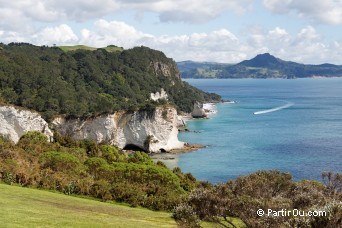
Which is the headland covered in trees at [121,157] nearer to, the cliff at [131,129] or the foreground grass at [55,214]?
the cliff at [131,129]

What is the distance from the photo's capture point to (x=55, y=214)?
1558cm

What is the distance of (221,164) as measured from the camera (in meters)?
62.8

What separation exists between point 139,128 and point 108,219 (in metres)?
62.9

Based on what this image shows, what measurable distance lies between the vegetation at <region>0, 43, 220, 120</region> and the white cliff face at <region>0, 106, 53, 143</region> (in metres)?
2.88

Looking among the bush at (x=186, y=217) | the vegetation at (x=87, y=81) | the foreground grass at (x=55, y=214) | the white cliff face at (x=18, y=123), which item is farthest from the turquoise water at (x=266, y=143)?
the bush at (x=186, y=217)

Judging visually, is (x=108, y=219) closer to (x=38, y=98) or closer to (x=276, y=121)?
(x=38, y=98)

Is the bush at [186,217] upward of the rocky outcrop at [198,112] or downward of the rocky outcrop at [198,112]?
upward

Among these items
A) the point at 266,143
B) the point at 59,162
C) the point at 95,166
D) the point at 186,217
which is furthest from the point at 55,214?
the point at 266,143

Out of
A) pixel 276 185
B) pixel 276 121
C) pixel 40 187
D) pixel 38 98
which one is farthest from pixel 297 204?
pixel 276 121

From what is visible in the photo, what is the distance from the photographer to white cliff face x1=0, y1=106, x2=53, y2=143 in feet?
210

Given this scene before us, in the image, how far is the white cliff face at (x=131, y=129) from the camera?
7650 centimetres

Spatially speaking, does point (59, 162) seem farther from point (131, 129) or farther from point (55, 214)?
point (131, 129)

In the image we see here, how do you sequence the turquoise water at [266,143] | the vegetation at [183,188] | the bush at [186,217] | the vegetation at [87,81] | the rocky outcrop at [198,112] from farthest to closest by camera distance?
the rocky outcrop at [198,112] → the vegetation at [87,81] → the turquoise water at [266,143] → the bush at [186,217] → the vegetation at [183,188]

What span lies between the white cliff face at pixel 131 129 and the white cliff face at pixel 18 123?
7.09m
